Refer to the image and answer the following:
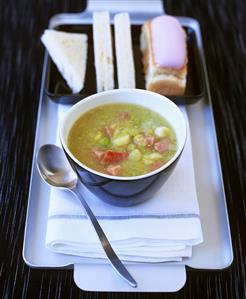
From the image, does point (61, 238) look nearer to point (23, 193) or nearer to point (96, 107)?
point (23, 193)

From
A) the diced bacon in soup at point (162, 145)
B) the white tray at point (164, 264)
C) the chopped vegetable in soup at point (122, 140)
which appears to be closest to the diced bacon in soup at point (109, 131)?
the chopped vegetable in soup at point (122, 140)

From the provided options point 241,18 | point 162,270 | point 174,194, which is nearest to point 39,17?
point 241,18

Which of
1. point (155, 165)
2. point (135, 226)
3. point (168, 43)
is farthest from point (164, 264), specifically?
point (168, 43)

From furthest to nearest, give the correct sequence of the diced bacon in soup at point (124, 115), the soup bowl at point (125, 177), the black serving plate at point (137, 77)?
1. the black serving plate at point (137, 77)
2. the diced bacon in soup at point (124, 115)
3. the soup bowl at point (125, 177)

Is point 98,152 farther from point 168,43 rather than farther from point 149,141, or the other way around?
point 168,43

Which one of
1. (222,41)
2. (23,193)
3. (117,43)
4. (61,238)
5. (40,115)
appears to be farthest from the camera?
(222,41)

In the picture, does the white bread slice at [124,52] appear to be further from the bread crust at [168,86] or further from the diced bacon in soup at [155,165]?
the diced bacon in soup at [155,165]

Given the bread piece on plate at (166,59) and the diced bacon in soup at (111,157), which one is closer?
the diced bacon in soup at (111,157)

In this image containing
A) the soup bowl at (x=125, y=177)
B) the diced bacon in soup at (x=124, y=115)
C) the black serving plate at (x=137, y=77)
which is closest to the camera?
the soup bowl at (x=125, y=177)
